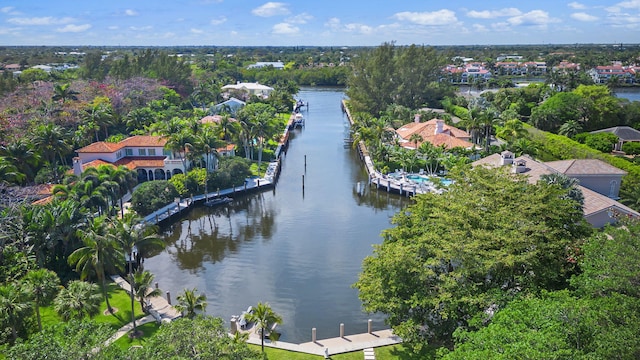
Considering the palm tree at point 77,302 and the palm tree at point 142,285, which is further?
the palm tree at point 142,285

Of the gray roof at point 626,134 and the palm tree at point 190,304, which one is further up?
the gray roof at point 626,134

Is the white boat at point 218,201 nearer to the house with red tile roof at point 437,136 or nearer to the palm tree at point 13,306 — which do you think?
the palm tree at point 13,306

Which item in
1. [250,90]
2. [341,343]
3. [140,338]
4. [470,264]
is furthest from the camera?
[250,90]

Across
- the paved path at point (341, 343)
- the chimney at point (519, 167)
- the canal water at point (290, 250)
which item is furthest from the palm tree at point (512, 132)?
the paved path at point (341, 343)

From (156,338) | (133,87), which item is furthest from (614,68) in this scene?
(156,338)

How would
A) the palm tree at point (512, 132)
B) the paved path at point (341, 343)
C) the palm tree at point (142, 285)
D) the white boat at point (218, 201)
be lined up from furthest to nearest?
1. the palm tree at point (512, 132)
2. the white boat at point (218, 201)
3. the palm tree at point (142, 285)
4. the paved path at point (341, 343)

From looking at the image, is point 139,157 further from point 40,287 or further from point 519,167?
point 519,167

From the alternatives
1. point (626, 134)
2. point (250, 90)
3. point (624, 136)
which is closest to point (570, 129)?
point (624, 136)

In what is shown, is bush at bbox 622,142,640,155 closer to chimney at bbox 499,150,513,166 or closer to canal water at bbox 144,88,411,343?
chimney at bbox 499,150,513,166
